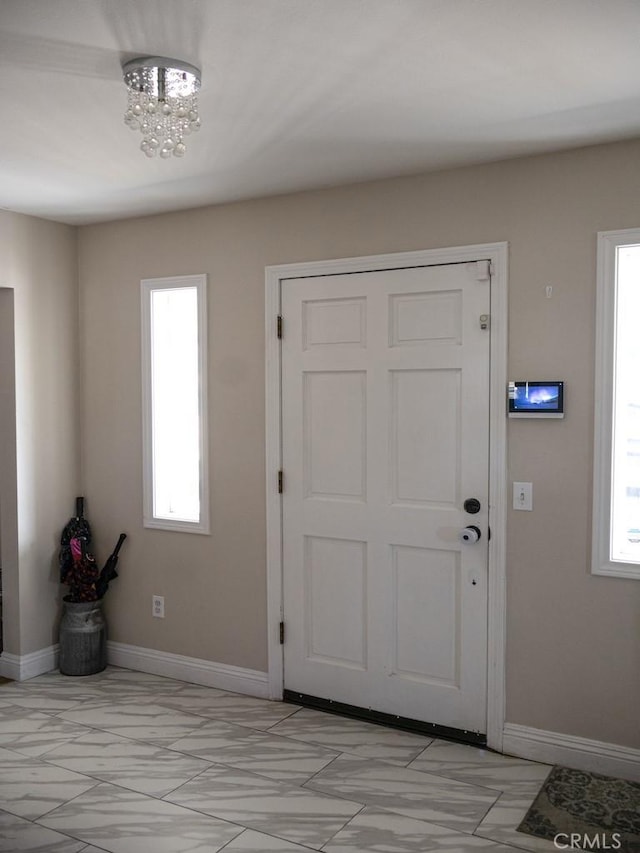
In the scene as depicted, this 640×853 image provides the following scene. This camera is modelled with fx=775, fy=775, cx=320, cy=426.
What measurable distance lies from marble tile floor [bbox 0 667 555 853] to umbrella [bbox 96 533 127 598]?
65cm

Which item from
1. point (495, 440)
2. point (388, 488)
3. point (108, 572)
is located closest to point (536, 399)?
point (495, 440)

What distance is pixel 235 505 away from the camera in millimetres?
4055

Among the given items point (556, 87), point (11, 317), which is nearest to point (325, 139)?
point (556, 87)

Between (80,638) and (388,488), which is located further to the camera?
(80,638)

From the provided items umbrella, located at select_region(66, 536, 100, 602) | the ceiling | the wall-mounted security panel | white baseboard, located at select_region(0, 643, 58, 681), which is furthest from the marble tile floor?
the ceiling

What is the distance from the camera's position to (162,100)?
2467 millimetres

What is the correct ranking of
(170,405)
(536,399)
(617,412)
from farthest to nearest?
1. (170,405)
2. (536,399)
3. (617,412)

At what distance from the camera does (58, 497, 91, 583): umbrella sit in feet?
14.5

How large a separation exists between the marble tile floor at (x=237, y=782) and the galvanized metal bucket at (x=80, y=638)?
0.33 metres

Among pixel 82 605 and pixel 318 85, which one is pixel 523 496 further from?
pixel 82 605

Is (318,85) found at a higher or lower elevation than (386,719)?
higher

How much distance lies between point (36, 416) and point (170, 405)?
2.49 ft

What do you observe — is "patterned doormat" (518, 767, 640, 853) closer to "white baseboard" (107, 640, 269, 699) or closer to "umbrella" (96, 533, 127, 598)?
"white baseboard" (107, 640, 269, 699)

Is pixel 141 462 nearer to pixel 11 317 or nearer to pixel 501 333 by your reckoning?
pixel 11 317
